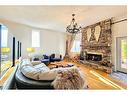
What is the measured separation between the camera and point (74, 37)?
15.4ft

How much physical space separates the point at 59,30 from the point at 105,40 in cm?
172

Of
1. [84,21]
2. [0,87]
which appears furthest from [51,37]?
[0,87]

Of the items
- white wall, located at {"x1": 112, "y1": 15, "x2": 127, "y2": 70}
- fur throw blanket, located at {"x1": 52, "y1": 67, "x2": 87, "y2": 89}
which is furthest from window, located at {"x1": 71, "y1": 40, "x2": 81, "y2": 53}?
fur throw blanket, located at {"x1": 52, "y1": 67, "x2": 87, "y2": 89}

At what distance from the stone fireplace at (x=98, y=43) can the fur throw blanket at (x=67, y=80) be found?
2.63 m

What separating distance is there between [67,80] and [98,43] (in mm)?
3407

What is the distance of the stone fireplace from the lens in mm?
4574

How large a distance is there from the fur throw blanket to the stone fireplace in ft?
8.64

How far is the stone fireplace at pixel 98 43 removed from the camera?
4574 mm

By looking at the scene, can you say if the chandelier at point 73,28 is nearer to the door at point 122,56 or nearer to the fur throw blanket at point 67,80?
the door at point 122,56

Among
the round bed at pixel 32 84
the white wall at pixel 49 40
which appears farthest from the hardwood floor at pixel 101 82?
the white wall at pixel 49 40

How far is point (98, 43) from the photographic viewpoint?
501 cm

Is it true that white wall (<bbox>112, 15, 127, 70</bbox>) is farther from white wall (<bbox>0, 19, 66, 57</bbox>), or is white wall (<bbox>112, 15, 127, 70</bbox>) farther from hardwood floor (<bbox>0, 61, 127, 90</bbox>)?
white wall (<bbox>0, 19, 66, 57</bbox>)

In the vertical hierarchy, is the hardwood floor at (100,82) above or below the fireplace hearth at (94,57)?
below
